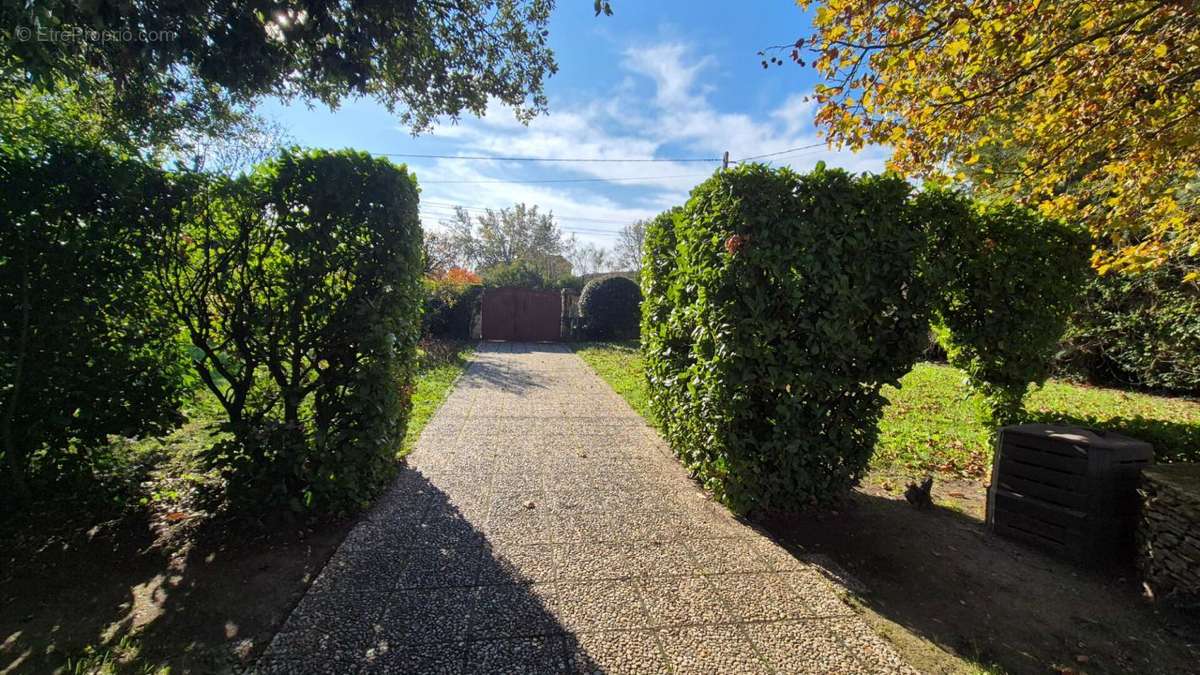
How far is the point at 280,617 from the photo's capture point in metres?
2.24

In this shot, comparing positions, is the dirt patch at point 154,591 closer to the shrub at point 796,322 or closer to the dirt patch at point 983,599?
the shrub at point 796,322

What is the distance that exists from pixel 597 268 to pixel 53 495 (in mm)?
50945

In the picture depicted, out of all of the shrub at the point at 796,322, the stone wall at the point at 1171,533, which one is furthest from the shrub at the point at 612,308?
the stone wall at the point at 1171,533

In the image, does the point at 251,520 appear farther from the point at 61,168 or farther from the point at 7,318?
the point at 61,168

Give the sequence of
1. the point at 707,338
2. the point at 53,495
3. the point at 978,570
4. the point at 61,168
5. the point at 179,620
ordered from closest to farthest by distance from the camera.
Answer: the point at 179,620 < the point at 61,168 < the point at 978,570 < the point at 53,495 < the point at 707,338

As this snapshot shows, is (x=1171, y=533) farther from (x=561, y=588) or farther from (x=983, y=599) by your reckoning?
(x=561, y=588)

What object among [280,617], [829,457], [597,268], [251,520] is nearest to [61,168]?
[251,520]

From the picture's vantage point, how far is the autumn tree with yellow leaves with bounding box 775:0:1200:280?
148 inches

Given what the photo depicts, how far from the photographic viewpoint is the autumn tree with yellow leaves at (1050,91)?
3.77 metres

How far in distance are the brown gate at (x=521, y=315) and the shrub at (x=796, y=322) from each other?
540 inches

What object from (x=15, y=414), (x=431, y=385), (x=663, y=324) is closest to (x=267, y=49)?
(x=15, y=414)

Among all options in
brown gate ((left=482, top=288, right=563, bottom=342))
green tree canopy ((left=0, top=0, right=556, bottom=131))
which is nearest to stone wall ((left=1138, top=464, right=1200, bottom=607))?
green tree canopy ((left=0, top=0, right=556, bottom=131))

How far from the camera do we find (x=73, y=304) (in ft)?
9.15

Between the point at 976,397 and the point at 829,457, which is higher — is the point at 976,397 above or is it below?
above
